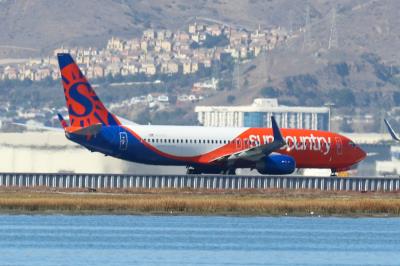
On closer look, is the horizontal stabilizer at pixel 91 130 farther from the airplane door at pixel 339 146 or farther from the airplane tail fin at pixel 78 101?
the airplane door at pixel 339 146

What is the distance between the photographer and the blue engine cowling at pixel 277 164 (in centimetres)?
11781

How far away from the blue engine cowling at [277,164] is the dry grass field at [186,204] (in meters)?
14.1

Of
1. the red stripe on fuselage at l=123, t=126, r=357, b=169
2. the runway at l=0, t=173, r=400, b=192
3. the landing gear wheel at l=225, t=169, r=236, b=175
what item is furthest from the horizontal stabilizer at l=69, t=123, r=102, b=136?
the landing gear wheel at l=225, t=169, r=236, b=175

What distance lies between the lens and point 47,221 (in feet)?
290

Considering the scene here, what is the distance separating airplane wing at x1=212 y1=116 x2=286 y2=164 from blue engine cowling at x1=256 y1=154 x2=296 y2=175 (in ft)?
1.52

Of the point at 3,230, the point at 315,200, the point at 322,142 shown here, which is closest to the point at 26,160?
the point at 322,142

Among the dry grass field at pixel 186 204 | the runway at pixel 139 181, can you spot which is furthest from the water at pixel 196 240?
the runway at pixel 139 181

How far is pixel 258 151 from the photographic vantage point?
117625mm

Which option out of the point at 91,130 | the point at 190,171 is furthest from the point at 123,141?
the point at 190,171

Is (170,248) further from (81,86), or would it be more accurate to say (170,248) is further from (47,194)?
(81,86)

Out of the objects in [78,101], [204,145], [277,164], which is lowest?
[277,164]

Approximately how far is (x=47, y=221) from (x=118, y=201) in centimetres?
718

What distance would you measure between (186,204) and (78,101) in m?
25.8

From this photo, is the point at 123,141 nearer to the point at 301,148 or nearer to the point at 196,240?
the point at 301,148
